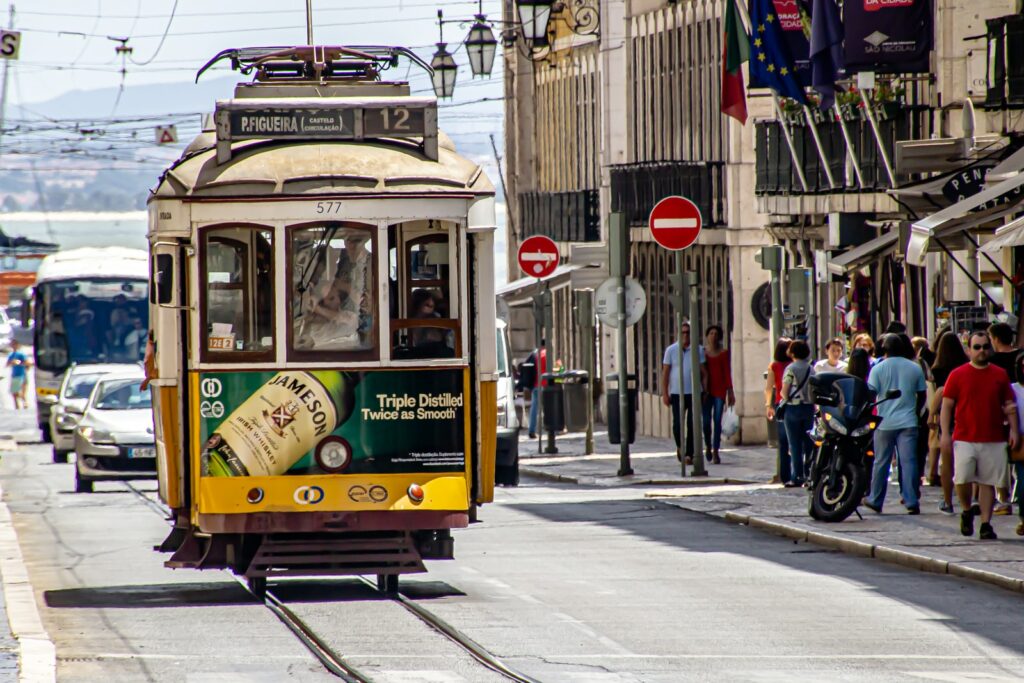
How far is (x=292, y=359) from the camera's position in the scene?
48.3 feet

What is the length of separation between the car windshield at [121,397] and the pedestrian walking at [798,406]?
367 inches

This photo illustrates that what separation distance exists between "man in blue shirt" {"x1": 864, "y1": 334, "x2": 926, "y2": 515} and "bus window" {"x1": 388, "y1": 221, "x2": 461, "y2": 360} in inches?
266

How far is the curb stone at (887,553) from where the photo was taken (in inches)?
629

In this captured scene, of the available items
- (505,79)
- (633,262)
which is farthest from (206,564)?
(505,79)

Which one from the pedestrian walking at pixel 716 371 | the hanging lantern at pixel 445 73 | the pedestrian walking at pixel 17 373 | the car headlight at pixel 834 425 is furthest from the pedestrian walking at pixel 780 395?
the pedestrian walking at pixel 17 373

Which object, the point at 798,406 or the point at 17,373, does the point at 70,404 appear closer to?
the point at 798,406

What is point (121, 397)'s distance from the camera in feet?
100

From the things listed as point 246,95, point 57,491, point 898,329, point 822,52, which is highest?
point 822,52

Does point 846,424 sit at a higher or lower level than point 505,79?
lower

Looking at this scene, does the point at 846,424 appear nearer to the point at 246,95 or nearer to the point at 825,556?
the point at 825,556

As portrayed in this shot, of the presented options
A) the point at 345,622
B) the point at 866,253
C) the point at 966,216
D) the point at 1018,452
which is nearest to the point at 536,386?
the point at 866,253

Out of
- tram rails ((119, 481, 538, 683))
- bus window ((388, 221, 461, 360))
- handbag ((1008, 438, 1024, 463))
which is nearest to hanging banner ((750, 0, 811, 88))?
handbag ((1008, 438, 1024, 463))

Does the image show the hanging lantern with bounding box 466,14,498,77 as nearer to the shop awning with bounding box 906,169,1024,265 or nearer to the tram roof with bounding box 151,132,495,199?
the shop awning with bounding box 906,169,1024,265

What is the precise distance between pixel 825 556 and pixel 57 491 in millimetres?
13174
